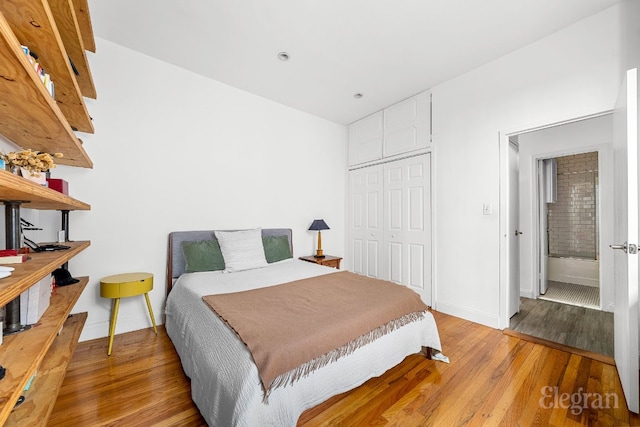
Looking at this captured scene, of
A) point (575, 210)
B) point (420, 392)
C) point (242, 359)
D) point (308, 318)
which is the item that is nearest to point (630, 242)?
point (420, 392)

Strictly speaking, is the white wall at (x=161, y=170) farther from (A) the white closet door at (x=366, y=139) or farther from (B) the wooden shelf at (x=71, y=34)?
(A) the white closet door at (x=366, y=139)

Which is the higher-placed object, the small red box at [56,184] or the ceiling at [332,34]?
the ceiling at [332,34]

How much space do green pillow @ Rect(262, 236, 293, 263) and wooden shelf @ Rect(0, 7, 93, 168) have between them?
6.41 ft

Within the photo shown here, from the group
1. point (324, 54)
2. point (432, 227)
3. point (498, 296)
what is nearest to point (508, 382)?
point (498, 296)

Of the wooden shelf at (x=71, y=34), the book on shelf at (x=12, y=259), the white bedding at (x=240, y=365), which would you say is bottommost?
the white bedding at (x=240, y=365)

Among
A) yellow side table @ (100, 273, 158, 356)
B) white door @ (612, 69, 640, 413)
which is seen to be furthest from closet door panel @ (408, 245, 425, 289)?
yellow side table @ (100, 273, 158, 356)

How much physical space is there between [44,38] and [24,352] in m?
1.33

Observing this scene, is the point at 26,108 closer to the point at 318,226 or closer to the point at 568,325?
the point at 318,226

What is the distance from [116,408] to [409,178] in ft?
11.7

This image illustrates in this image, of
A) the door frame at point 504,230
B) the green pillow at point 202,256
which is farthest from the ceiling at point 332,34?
the green pillow at point 202,256

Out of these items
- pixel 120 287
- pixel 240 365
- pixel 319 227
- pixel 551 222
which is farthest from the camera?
pixel 551 222

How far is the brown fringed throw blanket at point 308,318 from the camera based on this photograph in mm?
1301

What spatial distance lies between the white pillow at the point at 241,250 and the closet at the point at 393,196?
1816mm

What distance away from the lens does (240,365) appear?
1.26m
